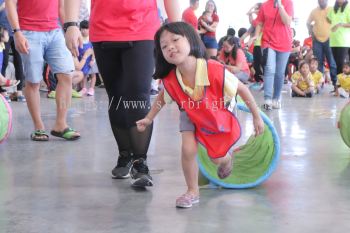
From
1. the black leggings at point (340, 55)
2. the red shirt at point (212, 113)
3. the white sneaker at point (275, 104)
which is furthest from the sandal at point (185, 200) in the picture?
the black leggings at point (340, 55)

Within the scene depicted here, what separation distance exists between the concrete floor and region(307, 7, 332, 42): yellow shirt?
5424 mm

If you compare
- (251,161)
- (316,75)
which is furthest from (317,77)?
(251,161)

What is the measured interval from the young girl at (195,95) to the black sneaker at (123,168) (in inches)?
22.8

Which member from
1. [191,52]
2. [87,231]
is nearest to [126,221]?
[87,231]

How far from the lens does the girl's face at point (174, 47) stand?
3.02m

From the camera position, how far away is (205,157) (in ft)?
11.7

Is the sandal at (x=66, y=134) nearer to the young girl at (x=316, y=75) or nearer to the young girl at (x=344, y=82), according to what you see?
the young girl at (x=344, y=82)

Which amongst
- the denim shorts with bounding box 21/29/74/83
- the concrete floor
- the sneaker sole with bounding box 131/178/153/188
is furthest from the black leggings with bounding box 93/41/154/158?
the denim shorts with bounding box 21/29/74/83

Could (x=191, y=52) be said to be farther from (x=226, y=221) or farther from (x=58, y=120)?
(x=58, y=120)

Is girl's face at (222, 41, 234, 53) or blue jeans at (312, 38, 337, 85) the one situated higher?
girl's face at (222, 41, 234, 53)

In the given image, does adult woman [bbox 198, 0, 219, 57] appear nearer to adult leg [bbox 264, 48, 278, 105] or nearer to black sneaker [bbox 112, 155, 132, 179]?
adult leg [bbox 264, 48, 278, 105]

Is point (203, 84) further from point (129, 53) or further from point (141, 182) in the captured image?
point (141, 182)

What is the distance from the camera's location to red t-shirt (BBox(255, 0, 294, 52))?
723 cm

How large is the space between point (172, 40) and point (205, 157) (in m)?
0.81
